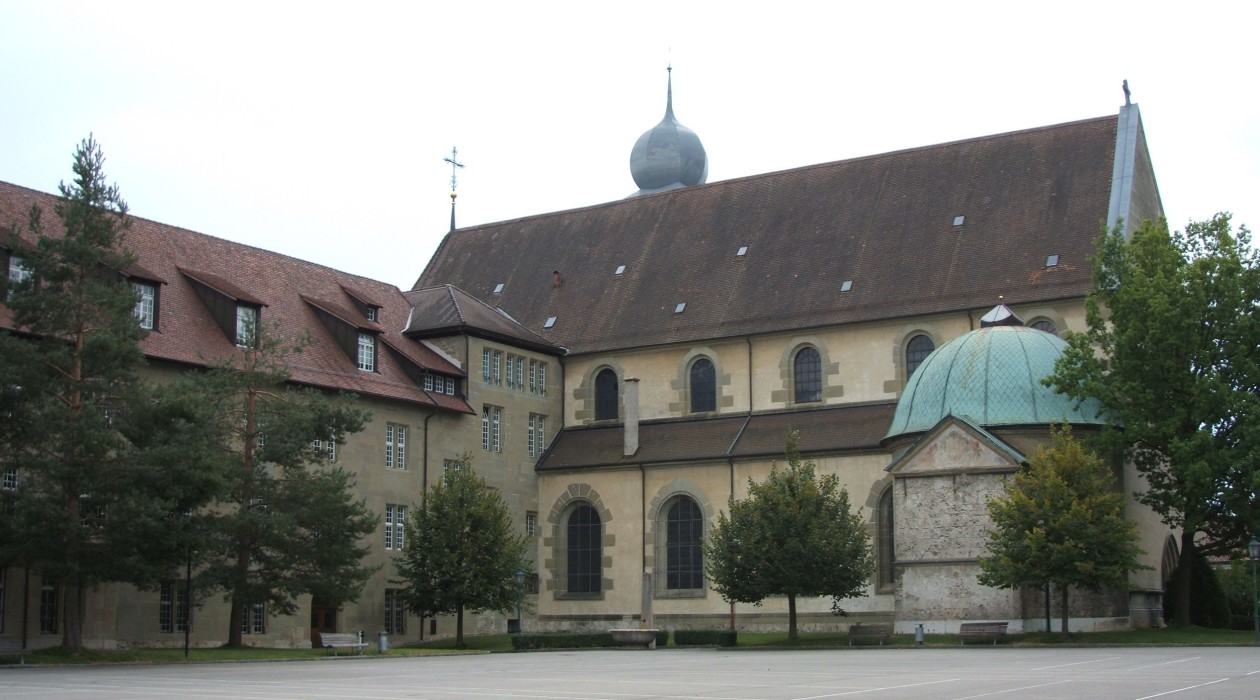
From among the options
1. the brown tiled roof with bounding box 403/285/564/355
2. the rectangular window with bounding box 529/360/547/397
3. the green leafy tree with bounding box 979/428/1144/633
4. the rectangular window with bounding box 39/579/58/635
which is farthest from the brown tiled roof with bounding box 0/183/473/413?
the green leafy tree with bounding box 979/428/1144/633

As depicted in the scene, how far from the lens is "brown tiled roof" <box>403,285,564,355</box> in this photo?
5181cm

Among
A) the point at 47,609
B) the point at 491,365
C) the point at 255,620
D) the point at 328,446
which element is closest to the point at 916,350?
the point at 491,365

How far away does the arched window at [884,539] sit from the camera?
46000 mm

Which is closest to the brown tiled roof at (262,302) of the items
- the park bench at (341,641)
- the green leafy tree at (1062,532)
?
the park bench at (341,641)

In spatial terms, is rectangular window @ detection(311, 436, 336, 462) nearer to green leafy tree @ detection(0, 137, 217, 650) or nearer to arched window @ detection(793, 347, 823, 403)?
green leafy tree @ detection(0, 137, 217, 650)

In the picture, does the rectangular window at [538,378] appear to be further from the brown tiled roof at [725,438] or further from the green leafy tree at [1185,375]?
the green leafy tree at [1185,375]

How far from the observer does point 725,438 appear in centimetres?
5075

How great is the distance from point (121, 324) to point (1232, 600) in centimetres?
4042

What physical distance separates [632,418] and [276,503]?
54.2 ft

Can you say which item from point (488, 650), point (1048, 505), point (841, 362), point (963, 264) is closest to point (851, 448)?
point (841, 362)

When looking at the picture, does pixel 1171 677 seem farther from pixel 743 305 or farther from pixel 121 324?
pixel 743 305

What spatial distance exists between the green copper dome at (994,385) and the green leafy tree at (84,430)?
2028 cm

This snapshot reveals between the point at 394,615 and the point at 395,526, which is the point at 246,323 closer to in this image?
the point at 395,526

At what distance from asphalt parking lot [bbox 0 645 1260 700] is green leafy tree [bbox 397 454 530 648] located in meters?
9.69
